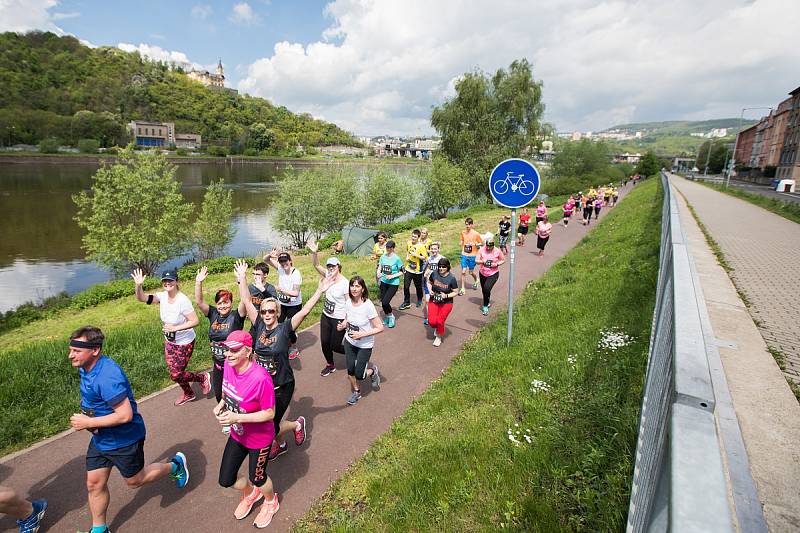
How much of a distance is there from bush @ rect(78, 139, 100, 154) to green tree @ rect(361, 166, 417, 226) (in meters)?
83.3

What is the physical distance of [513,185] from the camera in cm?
596

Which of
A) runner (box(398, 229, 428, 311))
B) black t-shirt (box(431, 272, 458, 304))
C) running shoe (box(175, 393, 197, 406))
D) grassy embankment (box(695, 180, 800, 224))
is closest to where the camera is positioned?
running shoe (box(175, 393, 197, 406))

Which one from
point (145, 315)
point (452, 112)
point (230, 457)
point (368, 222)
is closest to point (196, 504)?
point (230, 457)

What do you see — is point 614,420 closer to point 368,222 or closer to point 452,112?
point 368,222

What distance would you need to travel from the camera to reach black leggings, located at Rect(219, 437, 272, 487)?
346 centimetres

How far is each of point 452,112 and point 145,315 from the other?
1208 inches

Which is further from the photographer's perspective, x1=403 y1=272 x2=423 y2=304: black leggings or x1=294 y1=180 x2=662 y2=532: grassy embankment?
x1=403 y1=272 x2=423 y2=304: black leggings

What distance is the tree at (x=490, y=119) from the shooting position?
34.3 meters

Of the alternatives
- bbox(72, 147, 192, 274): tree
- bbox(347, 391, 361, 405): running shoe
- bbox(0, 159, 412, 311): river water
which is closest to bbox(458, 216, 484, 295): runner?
bbox(347, 391, 361, 405): running shoe

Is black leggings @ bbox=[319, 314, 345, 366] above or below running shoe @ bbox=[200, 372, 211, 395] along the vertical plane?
above

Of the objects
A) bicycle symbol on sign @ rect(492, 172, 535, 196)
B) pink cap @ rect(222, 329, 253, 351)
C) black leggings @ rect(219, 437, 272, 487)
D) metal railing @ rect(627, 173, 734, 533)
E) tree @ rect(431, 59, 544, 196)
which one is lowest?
black leggings @ rect(219, 437, 272, 487)

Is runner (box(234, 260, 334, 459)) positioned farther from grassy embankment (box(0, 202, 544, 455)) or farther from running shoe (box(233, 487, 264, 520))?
grassy embankment (box(0, 202, 544, 455))

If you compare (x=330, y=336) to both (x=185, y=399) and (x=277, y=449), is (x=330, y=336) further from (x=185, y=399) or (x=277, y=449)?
(x=185, y=399)

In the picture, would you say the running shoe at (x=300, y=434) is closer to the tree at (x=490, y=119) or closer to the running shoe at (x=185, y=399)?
the running shoe at (x=185, y=399)
